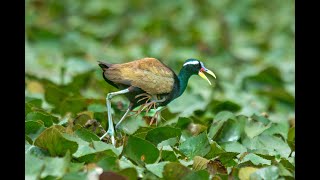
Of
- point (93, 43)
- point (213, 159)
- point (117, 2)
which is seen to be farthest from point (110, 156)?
point (117, 2)

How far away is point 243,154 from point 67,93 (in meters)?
1.60

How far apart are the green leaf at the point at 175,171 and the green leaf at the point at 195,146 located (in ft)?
1.46

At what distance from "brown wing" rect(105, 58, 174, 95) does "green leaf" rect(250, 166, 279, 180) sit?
59 cm

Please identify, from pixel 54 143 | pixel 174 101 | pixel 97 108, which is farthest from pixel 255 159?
pixel 174 101

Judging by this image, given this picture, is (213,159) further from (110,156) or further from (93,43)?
(93,43)

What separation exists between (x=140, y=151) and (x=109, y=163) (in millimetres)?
257

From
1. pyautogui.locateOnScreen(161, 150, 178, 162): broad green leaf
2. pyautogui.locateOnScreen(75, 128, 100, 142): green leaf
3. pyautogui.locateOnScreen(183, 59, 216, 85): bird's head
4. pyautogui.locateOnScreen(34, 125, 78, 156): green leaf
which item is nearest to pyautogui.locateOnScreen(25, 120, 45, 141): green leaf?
pyautogui.locateOnScreen(75, 128, 100, 142): green leaf

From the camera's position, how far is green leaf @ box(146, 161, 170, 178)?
11.7 ft

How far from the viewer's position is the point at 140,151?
373cm

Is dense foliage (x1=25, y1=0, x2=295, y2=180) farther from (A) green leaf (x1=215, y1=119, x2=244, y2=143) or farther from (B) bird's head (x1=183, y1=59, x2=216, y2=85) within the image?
(B) bird's head (x1=183, y1=59, x2=216, y2=85)

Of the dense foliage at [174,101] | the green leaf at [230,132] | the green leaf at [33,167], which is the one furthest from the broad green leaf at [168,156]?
the green leaf at [230,132]
